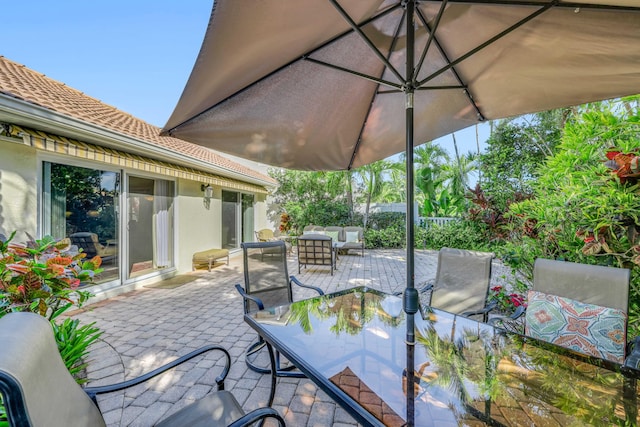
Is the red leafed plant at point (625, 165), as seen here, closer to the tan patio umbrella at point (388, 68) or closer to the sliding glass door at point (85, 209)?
the tan patio umbrella at point (388, 68)

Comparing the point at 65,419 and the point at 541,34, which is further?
the point at 541,34

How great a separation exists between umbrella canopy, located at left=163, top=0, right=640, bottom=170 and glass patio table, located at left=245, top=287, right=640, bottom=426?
71.2 inches

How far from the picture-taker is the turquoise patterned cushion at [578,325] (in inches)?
82.9

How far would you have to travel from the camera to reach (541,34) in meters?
2.00

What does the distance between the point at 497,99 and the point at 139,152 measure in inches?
248

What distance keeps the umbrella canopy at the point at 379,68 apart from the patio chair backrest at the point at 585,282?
59.8 inches

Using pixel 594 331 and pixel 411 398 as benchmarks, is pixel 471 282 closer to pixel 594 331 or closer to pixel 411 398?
pixel 594 331

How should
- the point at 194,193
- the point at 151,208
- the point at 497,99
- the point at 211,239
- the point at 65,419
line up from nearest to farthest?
the point at 65,419 < the point at 497,99 < the point at 151,208 < the point at 194,193 < the point at 211,239

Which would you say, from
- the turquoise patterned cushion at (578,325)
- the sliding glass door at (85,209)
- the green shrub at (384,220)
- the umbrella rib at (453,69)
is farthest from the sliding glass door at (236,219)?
the turquoise patterned cushion at (578,325)

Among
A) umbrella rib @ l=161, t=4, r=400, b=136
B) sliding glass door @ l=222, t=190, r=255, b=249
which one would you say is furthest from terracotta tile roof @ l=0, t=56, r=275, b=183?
sliding glass door @ l=222, t=190, r=255, b=249

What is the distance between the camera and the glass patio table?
1324mm

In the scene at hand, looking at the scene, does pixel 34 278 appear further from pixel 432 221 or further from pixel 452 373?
pixel 432 221

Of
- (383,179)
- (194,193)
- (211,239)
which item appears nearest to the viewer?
(194,193)

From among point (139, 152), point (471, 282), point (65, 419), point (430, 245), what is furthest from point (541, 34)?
point (430, 245)
